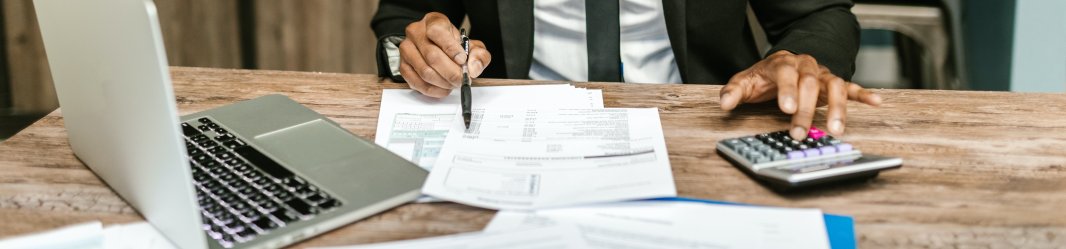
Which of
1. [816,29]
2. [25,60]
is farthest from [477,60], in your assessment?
[25,60]

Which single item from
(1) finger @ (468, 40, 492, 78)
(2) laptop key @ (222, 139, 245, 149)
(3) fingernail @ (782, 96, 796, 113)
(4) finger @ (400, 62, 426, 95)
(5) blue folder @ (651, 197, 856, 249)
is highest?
(1) finger @ (468, 40, 492, 78)

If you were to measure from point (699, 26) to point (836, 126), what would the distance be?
49 centimetres

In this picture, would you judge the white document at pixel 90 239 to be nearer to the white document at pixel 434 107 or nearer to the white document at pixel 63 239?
the white document at pixel 63 239

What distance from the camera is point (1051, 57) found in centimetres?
229

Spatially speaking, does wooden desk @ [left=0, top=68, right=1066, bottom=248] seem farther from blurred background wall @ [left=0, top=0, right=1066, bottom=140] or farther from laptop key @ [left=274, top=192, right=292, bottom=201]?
blurred background wall @ [left=0, top=0, right=1066, bottom=140]

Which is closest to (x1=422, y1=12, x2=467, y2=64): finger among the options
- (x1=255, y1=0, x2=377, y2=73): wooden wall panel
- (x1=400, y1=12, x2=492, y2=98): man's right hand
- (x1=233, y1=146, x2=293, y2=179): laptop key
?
(x1=400, y1=12, x2=492, y2=98): man's right hand

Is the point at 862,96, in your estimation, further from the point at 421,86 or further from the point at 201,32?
the point at 201,32

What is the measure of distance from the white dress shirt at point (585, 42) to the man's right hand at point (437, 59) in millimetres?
323

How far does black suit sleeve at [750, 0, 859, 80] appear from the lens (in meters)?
1.19

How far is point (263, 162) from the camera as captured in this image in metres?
0.85

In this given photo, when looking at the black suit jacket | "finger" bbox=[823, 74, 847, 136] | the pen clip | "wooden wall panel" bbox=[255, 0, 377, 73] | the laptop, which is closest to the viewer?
the laptop

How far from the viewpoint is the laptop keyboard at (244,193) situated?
718mm

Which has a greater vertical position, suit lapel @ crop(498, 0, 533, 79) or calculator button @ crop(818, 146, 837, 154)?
suit lapel @ crop(498, 0, 533, 79)

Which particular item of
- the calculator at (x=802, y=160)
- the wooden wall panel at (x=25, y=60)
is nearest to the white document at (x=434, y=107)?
the calculator at (x=802, y=160)
